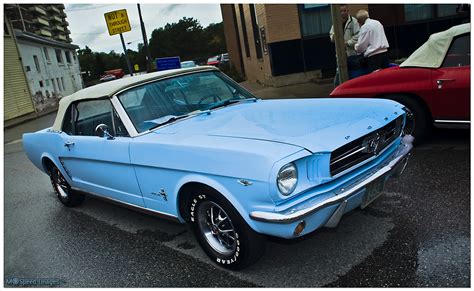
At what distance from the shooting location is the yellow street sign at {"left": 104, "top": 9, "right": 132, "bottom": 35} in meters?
12.3

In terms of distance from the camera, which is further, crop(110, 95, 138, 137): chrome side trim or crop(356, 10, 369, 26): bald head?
crop(356, 10, 369, 26): bald head

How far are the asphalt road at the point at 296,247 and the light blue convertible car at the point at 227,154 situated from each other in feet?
1.08

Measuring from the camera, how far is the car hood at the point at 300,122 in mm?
2895

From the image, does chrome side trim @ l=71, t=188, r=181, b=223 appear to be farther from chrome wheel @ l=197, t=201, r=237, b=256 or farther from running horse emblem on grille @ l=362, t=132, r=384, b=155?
running horse emblem on grille @ l=362, t=132, r=384, b=155

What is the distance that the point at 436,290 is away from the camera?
2.62 metres

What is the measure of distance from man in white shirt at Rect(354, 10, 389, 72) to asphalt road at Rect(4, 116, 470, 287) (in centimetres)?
274

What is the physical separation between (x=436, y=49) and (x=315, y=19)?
9353mm

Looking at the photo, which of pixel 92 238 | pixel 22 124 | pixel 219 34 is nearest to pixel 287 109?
pixel 92 238

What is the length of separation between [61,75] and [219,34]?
5198 centimetres

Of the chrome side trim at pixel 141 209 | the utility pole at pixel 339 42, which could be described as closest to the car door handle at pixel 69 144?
the chrome side trim at pixel 141 209

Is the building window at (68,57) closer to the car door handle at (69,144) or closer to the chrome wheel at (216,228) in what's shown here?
the car door handle at (69,144)

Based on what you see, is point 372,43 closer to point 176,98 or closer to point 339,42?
point 339,42

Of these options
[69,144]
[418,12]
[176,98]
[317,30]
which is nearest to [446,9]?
[418,12]

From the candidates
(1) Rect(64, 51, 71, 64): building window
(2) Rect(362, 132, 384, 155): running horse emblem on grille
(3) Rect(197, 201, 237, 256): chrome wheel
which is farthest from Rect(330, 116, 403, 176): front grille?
(1) Rect(64, 51, 71, 64): building window
